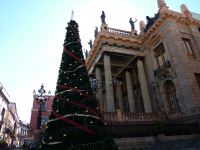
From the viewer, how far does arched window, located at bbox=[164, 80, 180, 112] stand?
16128mm

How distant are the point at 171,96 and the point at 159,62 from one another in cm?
365

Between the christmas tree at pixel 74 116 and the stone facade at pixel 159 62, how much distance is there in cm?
651

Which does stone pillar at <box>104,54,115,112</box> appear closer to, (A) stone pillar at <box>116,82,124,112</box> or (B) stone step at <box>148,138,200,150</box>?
(B) stone step at <box>148,138,200,150</box>

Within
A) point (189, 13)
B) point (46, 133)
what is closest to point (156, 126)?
point (46, 133)

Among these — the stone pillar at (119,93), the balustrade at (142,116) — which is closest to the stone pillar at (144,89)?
the balustrade at (142,116)

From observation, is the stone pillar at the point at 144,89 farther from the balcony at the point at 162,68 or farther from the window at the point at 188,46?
the window at the point at 188,46

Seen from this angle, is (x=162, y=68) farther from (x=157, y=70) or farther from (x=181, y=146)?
(x=181, y=146)

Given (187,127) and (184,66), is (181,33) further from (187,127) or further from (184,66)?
(187,127)

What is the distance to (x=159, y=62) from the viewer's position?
1856 centimetres

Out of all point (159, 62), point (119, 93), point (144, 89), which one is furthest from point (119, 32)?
point (119, 93)

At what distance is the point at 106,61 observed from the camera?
18156 millimetres

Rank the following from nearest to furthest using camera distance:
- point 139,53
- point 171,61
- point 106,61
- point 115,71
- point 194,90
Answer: point 194,90 → point 171,61 → point 106,61 → point 139,53 → point 115,71

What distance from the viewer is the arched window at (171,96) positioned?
16.1 m

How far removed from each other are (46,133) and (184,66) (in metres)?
12.5
